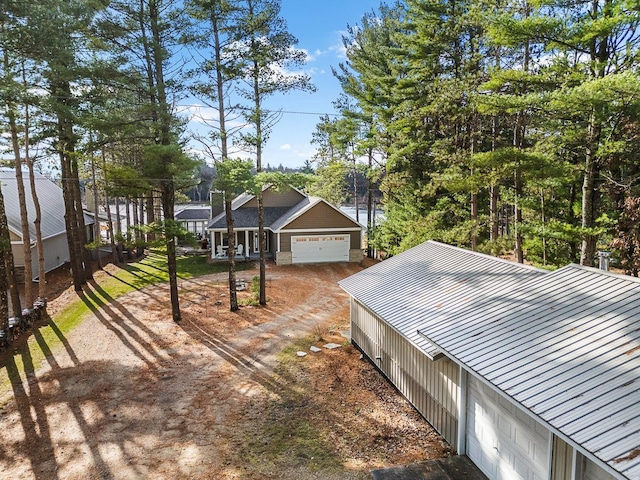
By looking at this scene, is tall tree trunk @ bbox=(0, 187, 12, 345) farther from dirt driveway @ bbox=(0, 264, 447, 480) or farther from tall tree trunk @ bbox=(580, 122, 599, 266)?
tall tree trunk @ bbox=(580, 122, 599, 266)

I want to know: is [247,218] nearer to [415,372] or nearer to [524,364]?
→ [415,372]

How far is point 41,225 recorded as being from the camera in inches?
989

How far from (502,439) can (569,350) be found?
1886mm

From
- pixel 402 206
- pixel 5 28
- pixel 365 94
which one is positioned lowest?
pixel 402 206

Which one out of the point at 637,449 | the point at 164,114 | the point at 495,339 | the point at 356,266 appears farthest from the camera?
the point at 356,266

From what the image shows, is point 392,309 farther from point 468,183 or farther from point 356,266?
point 356,266

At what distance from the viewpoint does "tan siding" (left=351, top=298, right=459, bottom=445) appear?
796 centimetres

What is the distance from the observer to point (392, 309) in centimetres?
1006

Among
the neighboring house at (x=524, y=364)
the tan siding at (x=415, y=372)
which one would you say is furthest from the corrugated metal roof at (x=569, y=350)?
the tan siding at (x=415, y=372)

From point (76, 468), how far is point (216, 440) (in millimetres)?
2560

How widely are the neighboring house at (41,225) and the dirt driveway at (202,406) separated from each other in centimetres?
1095

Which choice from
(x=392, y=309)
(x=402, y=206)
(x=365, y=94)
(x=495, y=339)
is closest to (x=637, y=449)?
(x=495, y=339)

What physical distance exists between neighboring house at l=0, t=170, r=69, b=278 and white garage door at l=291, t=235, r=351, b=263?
14799 millimetres

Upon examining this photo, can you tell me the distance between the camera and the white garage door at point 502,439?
5785 mm
